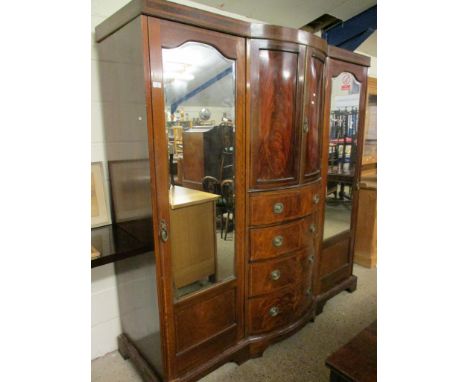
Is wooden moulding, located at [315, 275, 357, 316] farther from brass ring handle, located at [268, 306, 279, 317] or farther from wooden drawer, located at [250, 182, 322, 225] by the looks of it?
wooden drawer, located at [250, 182, 322, 225]

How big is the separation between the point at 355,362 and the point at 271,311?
76 cm

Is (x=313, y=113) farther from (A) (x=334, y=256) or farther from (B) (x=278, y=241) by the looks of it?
(A) (x=334, y=256)

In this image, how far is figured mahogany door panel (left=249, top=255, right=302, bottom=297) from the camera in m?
1.60

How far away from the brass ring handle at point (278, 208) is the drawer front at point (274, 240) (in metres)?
0.09

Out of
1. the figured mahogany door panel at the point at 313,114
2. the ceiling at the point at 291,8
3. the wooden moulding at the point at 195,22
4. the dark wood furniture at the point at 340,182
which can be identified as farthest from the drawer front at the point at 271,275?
the ceiling at the point at 291,8

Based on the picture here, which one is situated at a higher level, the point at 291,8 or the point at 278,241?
the point at 291,8

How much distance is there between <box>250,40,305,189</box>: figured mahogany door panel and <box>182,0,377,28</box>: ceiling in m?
0.76

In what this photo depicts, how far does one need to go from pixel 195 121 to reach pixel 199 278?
0.75 meters

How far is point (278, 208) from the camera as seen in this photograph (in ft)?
5.13

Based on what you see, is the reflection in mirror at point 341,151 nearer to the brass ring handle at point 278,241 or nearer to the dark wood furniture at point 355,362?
the brass ring handle at point 278,241

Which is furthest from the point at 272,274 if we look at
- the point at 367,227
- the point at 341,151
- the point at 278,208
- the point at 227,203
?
the point at 367,227

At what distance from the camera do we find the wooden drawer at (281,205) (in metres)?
1.51
